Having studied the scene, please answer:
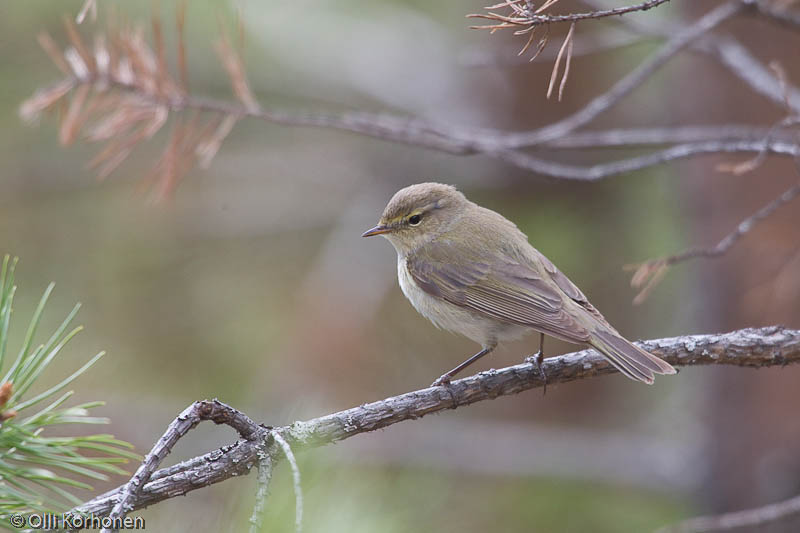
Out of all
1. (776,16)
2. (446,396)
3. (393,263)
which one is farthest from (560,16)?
(393,263)

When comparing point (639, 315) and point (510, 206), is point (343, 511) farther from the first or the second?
point (639, 315)

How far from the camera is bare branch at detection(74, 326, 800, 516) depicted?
183 cm

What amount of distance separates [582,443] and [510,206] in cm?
158

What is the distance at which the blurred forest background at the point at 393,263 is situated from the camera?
4195 mm

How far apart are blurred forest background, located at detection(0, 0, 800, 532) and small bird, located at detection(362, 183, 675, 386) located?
0.64 meters

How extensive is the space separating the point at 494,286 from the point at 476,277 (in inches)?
4.5

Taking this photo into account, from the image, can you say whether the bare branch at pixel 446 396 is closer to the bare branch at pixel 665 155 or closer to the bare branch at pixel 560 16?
the bare branch at pixel 665 155

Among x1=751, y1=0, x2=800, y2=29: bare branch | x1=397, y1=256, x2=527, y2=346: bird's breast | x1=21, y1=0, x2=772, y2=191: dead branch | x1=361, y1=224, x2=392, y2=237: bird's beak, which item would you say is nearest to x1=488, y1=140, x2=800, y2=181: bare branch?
x1=21, y1=0, x2=772, y2=191: dead branch

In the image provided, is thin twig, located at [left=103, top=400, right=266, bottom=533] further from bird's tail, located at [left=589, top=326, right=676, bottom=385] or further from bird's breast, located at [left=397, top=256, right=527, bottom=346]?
bird's breast, located at [left=397, top=256, right=527, bottom=346]

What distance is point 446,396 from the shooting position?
2.38 metres

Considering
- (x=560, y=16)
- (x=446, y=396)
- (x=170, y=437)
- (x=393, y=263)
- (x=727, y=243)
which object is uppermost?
(x=560, y=16)

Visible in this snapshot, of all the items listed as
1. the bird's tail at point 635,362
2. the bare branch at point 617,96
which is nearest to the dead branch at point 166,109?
the bare branch at point 617,96

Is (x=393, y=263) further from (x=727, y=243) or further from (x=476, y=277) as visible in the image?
(x=727, y=243)

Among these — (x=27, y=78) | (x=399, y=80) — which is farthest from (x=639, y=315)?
(x=27, y=78)
